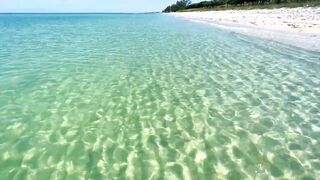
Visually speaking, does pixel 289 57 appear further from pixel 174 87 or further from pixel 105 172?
pixel 105 172

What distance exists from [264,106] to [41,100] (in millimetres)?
7923

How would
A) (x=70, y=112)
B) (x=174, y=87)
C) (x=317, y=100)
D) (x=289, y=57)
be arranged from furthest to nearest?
1. (x=289, y=57)
2. (x=174, y=87)
3. (x=317, y=100)
4. (x=70, y=112)

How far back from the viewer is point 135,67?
18.0 m

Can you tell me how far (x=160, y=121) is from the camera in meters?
9.91

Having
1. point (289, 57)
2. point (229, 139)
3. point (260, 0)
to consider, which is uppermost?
point (229, 139)

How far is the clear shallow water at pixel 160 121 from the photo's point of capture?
733cm

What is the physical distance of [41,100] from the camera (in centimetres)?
1178

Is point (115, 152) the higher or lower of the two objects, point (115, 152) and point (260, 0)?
the higher

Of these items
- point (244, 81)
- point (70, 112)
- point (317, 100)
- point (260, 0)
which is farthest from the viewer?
point (260, 0)

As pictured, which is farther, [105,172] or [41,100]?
[41,100]

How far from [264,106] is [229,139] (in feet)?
10.4

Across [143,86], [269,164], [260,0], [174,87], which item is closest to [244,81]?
[174,87]

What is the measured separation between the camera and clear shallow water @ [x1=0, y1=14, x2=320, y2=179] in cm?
733

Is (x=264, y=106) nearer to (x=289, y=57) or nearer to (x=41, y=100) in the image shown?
(x=41, y=100)
